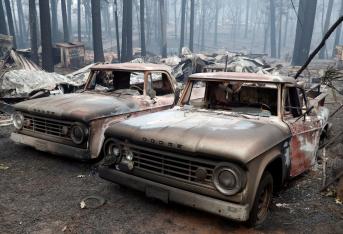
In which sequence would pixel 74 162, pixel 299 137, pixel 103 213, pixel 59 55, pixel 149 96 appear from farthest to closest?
pixel 59 55, pixel 149 96, pixel 74 162, pixel 299 137, pixel 103 213

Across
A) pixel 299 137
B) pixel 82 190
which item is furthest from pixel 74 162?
pixel 299 137

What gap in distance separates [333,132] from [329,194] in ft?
12.5

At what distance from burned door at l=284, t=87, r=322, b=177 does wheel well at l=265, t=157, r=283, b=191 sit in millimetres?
307

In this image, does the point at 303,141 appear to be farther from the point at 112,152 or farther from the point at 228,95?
the point at 112,152

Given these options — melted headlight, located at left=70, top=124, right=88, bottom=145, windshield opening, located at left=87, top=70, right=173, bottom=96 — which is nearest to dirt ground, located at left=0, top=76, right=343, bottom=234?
melted headlight, located at left=70, top=124, right=88, bottom=145

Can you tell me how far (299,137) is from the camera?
4699mm

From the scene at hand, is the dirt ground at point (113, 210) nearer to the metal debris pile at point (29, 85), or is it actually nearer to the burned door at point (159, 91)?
the burned door at point (159, 91)

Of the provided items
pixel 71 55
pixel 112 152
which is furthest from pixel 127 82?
pixel 71 55

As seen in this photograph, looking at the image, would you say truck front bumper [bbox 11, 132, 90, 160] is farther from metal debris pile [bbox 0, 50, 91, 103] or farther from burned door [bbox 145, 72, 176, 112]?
metal debris pile [bbox 0, 50, 91, 103]

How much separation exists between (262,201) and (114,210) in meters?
1.79

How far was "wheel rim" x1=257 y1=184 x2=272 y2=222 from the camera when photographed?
159 inches

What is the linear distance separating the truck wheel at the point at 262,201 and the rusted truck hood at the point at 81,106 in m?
2.73

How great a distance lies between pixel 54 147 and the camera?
18.3ft

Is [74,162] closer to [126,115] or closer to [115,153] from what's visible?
[126,115]
